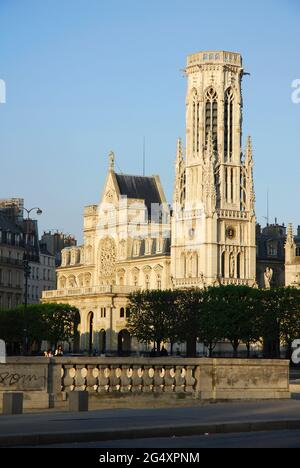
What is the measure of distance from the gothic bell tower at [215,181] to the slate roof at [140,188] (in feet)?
69.9

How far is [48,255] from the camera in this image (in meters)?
199

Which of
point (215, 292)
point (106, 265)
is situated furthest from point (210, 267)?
point (106, 265)

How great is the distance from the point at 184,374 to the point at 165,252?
114970 millimetres

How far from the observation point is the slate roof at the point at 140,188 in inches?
6895

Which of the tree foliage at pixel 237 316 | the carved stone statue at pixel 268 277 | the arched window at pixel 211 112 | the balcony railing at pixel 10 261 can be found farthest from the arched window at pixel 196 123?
the balcony railing at pixel 10 261

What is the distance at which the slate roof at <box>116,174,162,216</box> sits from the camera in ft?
575

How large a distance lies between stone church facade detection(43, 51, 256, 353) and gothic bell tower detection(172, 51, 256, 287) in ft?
0.36

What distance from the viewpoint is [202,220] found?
149 m

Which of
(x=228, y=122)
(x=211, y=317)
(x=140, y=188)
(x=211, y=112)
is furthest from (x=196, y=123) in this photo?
(x=211, y=317)

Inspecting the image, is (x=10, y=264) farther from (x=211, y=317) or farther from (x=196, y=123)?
(x=211, y=317)

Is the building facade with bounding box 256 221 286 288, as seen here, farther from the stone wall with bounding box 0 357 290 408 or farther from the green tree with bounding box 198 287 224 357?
the stone wall with bounding box 0 357 290 408

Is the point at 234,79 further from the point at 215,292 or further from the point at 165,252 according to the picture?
the point at 215,292

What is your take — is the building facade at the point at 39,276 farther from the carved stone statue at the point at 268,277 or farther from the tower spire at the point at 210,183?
the carved stone statue at the point at 268,277

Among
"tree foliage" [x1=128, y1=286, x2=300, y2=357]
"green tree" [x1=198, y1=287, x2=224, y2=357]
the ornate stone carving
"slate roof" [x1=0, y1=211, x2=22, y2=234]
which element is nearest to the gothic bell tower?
"tree foliage" [x1=128, y1=286, x2=300, y2=357]
